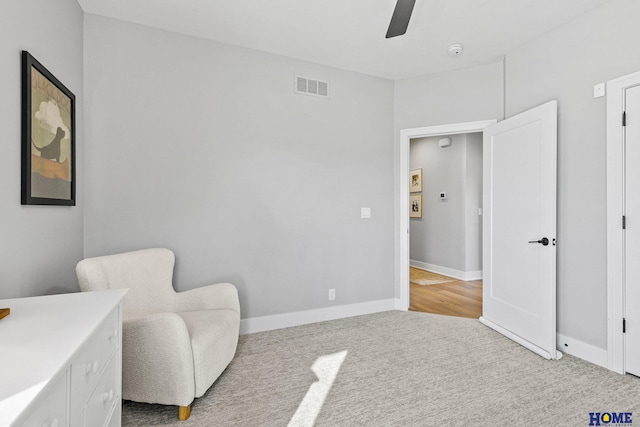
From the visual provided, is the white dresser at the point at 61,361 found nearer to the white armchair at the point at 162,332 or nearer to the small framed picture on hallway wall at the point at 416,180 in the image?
the white armchair at the point at 162,332

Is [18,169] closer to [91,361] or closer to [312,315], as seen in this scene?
[91,361]

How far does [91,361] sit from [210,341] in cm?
83

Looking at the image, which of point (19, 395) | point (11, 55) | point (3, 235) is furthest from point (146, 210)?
point (19, 395)

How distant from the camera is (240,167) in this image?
293cm

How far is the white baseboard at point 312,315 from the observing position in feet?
9.79

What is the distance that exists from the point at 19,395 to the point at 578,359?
3186mm

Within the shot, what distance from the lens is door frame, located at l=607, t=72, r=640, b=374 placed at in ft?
7.22

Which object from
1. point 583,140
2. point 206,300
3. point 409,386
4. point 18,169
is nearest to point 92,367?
point 18,169

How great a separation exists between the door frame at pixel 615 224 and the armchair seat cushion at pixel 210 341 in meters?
2.61

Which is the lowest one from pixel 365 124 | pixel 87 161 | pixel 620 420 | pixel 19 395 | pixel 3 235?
pixel 620 420

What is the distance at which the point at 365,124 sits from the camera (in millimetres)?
3510

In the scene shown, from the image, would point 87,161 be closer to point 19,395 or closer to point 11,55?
point 11,55

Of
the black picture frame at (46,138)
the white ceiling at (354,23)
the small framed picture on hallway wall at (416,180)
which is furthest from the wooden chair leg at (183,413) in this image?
the small framed picture on hallway wall at (416,180)

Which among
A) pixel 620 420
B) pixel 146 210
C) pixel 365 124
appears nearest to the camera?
pixel 620 420
